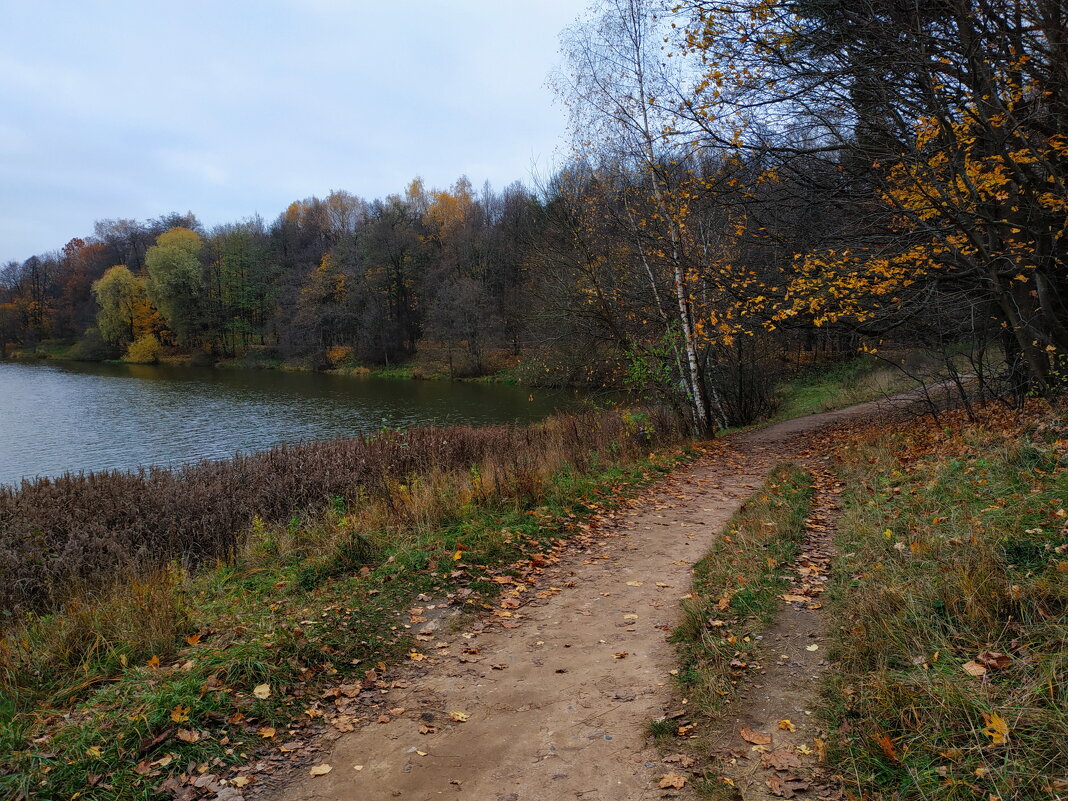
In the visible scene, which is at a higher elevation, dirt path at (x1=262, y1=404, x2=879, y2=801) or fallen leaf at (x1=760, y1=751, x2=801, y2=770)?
fallen leaf at (x1=760, y1=751, x2=801, y2=770)

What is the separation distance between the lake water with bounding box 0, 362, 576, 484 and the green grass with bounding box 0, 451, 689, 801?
7293mm

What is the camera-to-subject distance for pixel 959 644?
3297 millimetres

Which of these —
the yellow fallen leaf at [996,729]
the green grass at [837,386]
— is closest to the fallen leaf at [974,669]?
the yellow fallen leaf at [996,729]

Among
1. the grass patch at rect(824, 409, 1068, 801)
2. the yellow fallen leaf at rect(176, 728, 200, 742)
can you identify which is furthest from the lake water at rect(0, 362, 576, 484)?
the grass patch at rect(824, 409, 1068, 801)

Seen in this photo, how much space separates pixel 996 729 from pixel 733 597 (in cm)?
233

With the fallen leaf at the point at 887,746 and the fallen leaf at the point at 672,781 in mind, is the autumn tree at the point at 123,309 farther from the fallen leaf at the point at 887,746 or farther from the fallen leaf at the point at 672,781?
the fallen leaf at the point at 887,746

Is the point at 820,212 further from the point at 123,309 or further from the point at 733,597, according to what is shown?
the point at 123,309

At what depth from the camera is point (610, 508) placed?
810 cm

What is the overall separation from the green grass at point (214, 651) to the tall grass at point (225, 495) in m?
1.24

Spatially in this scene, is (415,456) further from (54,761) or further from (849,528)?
(54,761)

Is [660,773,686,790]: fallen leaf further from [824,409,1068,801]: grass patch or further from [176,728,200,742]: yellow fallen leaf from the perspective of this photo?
[176,728,200,742]: yellow fallen leaf

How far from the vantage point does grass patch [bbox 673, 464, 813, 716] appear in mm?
3797

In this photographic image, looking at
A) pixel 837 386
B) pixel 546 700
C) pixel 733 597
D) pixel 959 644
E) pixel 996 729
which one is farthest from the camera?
pixel 837 386

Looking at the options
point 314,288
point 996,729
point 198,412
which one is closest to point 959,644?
point 996,729
